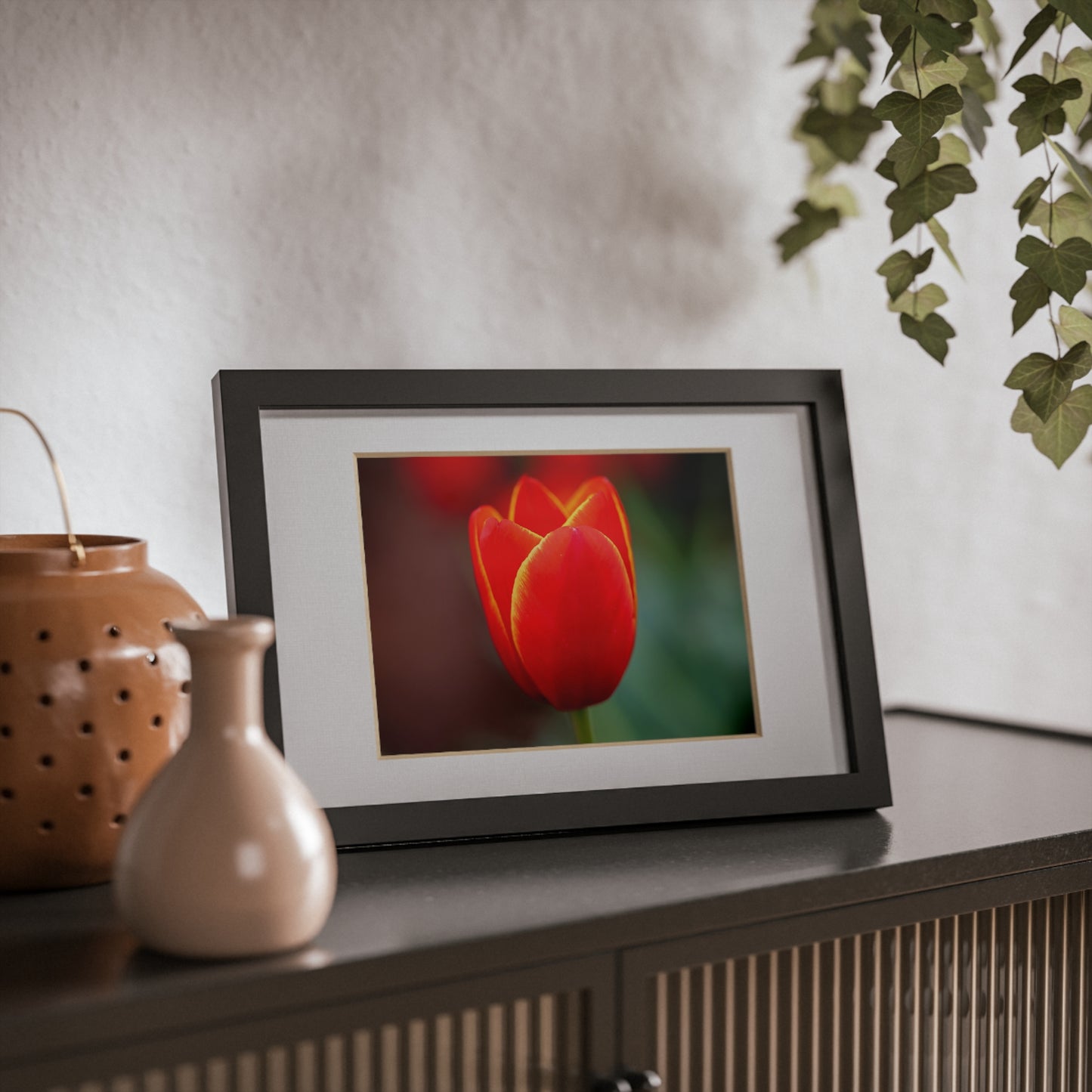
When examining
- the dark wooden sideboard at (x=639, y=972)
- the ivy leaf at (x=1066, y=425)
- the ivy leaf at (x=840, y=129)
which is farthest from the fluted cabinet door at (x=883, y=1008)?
the ivy leaf at (x=840, y=129)

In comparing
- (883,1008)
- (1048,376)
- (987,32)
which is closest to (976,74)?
(987,32)

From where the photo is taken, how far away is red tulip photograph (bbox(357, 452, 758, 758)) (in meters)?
0.85

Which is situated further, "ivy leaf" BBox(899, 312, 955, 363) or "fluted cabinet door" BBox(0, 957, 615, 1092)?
"ivy leaf" BBox(899, 312, 955, 363)

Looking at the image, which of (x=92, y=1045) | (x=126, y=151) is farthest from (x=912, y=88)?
(x=92, y=1045)

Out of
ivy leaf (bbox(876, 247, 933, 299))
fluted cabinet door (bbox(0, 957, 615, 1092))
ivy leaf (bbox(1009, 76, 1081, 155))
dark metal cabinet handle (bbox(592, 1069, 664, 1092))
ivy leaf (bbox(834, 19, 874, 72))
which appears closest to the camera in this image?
fluted cabinet door (bbox(0, 957, 615, 1092))

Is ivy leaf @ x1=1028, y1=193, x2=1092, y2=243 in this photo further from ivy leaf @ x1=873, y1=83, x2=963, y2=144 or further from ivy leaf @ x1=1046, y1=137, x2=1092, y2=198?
ivy leaf @ x1=873, y1=83, x2=963, y2=144

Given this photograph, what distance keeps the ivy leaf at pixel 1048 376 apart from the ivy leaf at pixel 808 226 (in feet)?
1.21

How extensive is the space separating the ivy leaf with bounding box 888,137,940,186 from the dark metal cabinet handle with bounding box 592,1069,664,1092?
0.69 meters

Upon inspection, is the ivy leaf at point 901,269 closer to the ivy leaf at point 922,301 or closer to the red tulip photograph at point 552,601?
the ivy leaf at point 922,301

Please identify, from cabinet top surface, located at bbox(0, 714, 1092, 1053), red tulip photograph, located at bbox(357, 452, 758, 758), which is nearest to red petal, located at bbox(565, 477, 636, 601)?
red tulip photograph, located at bbox(357, 452, 758, 758)

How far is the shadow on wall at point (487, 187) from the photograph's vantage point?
1054 millimetres

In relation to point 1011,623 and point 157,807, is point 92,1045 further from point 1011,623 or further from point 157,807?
point 1011,623

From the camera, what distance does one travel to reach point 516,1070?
68 cm

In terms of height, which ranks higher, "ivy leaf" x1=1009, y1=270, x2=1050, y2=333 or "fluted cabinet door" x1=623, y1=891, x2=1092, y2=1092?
"ivy leaf" x1=1009, y1=270, x2=1050, y2=333
